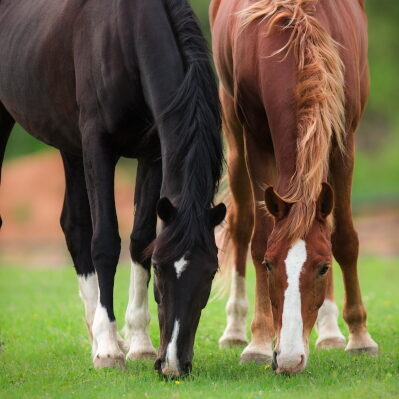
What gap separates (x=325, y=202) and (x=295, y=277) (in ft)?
1.66

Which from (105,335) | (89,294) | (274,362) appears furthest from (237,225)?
(274,362)

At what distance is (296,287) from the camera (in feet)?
17.6

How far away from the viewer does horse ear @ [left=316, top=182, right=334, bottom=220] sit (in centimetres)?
549

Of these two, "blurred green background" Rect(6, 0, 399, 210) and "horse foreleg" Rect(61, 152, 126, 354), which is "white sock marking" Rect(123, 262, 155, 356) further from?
"blurred green background" Rect(6, 0, 399, 210)

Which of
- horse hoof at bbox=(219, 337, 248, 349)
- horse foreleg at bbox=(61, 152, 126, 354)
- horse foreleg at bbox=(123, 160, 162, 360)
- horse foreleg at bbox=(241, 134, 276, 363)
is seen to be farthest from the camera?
horse hoof at bbox=(219, 337, 248, 349)

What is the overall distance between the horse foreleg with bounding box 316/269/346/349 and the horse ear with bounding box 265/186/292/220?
6.79ft

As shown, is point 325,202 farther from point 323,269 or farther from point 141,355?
point 141,355

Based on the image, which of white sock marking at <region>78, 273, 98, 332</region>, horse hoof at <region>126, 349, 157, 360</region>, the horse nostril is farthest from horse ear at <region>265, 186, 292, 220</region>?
white sock marking at <region>78, 273, 98, 332</region>

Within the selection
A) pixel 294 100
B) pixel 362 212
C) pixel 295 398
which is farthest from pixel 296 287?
pixel 362 212

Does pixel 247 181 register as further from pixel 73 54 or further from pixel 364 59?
pixel 73 54

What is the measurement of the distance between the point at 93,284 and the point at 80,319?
219 cm

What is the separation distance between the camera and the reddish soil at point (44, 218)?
2147cm

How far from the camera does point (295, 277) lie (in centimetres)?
539

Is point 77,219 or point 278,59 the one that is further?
point 77,219
